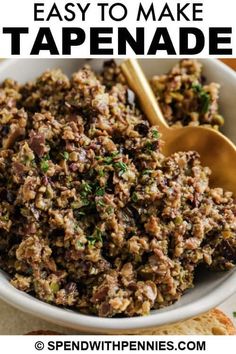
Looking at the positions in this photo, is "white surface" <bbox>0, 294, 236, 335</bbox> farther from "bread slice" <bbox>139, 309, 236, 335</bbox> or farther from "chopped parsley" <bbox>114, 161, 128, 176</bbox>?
"chopped parsley" <bbox>114, 161, 128, 176</bbox>

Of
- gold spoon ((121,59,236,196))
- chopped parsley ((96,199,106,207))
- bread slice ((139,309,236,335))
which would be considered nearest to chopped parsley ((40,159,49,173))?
chopped parsley ((96,199,106,207))

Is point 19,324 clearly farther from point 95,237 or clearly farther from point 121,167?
point 121,167

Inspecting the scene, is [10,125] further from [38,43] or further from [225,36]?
[225,36]

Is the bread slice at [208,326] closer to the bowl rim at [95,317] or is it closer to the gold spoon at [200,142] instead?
the bowl rim at [95,317]

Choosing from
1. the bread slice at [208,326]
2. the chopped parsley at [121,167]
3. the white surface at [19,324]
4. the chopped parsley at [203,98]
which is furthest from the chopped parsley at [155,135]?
the white surface at [19,324]

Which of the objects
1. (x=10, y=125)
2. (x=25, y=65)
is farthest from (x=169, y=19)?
(x=10, y=125)
